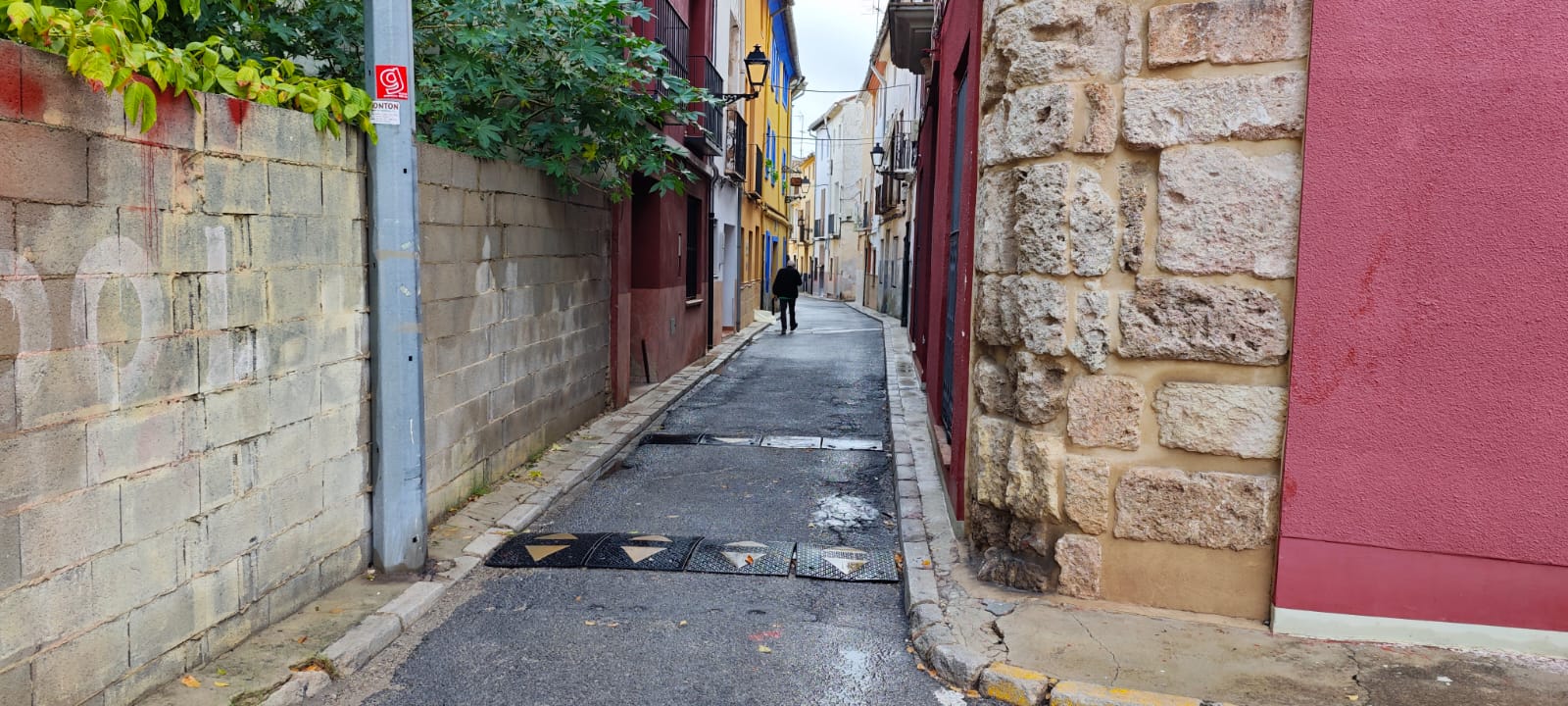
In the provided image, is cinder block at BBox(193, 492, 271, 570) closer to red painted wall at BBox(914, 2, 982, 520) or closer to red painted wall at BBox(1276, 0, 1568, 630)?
red painted wall at BBox(914, 2, 982, 520)

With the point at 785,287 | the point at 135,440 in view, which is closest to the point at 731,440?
the point at 135,440

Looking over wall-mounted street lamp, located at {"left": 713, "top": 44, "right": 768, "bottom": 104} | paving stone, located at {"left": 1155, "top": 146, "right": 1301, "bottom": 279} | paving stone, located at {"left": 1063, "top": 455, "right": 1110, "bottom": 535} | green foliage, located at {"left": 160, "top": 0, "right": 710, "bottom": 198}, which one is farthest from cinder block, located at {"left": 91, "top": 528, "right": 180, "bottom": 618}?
wall-mounted street lamp, located at {"left": 713, "top": 44, "right": 768, "bottom": 104}

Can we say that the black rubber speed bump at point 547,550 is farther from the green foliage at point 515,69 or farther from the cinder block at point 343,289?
the green foliage at point 515,69

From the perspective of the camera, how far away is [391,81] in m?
4.64

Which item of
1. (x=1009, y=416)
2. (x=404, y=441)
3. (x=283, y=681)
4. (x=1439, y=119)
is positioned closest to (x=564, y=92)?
(x=404, y=441)

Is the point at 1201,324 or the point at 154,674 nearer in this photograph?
the point at 154,674

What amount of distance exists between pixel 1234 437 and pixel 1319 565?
590 millimetres

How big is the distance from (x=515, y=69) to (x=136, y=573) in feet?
14.2

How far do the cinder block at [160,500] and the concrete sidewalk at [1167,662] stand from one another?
273cm

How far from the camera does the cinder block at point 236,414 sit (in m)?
3.76

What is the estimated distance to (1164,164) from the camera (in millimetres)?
4301

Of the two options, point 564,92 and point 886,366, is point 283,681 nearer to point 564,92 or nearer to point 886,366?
point 564,92

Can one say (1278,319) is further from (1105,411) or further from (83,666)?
(83,666)

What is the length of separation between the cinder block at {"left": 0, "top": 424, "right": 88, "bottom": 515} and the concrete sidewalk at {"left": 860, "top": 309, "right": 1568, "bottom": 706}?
2.96 metres
